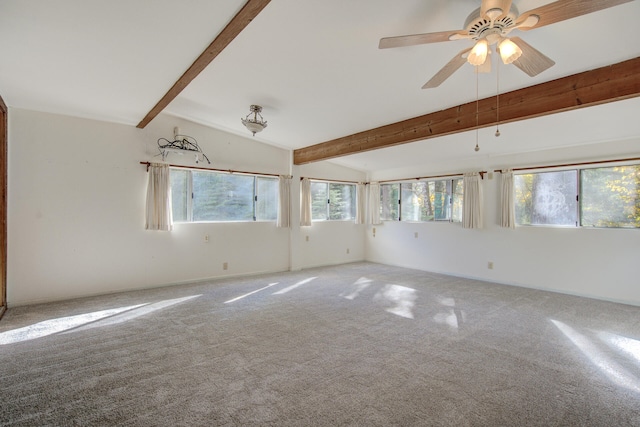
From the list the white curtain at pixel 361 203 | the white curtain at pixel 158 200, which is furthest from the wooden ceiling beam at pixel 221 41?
the white curtain at pixel 361 203

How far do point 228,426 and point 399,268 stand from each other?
5.24 meters

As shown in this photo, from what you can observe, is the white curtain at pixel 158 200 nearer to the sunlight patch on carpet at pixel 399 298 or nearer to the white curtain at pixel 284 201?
the white curtain at pixel 284 201

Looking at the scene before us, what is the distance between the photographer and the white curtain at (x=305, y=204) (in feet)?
20.5

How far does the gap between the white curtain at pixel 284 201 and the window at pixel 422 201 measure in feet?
7.99

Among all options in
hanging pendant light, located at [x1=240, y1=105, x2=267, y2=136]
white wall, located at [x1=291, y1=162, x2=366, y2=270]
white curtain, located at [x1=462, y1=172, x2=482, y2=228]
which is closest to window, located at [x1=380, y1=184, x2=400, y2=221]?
white wall, located at [x1=291, y1=162, x2=366, y2=270]

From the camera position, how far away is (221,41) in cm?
230

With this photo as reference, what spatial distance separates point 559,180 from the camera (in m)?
4.70

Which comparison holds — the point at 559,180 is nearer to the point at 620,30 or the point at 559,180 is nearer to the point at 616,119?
the point at 616,119

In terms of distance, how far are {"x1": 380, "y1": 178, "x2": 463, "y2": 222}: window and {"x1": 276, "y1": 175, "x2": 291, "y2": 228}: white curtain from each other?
7.99 ft

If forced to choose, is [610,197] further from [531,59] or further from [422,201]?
[531,59]

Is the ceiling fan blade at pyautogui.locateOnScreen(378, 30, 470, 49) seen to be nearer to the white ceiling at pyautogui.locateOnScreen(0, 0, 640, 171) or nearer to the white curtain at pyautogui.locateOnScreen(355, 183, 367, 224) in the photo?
the white ceiling at pyautogui.locateOnScreen(0, 0, 640, 171)

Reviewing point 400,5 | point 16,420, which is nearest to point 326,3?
point 400,5

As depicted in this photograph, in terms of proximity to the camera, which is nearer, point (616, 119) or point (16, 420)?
point (16, 420)

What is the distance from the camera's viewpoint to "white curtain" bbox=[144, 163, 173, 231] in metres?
4.49
